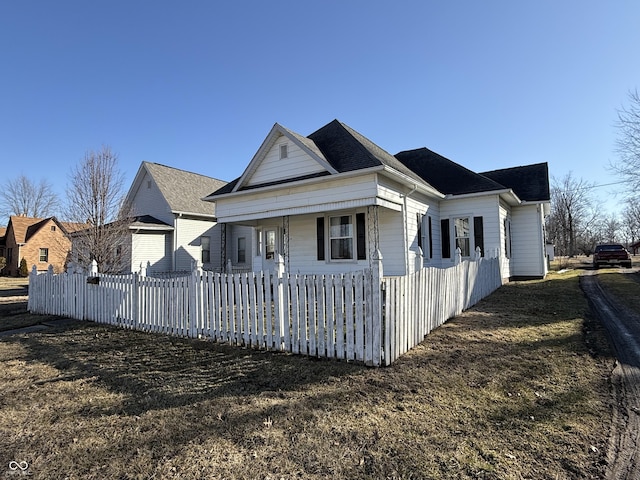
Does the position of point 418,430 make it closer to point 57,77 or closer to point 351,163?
point 351,163

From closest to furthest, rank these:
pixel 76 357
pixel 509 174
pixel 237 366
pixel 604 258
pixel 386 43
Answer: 1. pixel 237 366
2. pixel 76 357
3. pixel 386 43
4. pixel 509 174
5. pixel 604 258

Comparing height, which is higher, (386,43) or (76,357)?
(386,43)

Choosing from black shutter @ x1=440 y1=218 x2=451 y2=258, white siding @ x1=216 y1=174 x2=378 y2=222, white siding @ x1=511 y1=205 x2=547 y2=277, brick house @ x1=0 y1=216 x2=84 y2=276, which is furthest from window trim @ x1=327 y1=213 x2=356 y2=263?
brick house @ x1=0 y1=216 x2=84 y2=276

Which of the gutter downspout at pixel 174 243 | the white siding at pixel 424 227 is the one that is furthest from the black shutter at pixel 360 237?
the gutter downspout at pixel 174 243

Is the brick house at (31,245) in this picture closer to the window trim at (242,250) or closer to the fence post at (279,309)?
the window trim at (242,250)

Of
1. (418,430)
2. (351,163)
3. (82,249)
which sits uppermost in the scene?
(351,163)

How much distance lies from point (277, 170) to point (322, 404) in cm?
1074

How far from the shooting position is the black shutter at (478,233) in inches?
562

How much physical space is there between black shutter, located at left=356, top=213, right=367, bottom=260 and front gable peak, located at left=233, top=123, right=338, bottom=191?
2.19 meters

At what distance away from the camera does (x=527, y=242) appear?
53.1 feet

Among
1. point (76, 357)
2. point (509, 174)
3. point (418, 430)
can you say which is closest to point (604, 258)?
point (509, 174)

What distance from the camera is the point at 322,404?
3574mm

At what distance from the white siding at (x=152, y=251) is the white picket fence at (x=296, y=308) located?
1040 centimetres

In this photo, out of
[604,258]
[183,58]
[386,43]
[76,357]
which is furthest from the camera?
[604,258]
